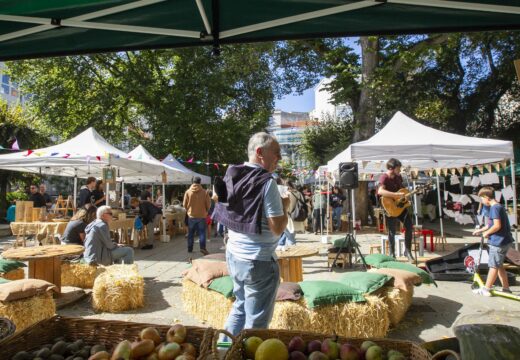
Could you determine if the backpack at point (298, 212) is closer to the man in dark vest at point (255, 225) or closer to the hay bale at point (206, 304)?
the hay bale at point (206, 304)

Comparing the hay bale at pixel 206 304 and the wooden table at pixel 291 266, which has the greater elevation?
the wooden table at pixel 291 266

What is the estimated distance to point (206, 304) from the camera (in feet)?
16.0

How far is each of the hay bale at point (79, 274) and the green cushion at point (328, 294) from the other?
3713 millimetres

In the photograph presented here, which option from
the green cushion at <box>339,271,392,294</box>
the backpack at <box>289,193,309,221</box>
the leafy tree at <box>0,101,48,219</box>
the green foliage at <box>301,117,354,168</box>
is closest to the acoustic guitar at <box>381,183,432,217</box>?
the backpack at <box>289,193,309,221</box>

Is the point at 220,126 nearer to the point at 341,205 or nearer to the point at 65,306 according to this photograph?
the point at 341,205

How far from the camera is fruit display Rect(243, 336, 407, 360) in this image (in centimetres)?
167

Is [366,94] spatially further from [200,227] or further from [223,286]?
[223,286]

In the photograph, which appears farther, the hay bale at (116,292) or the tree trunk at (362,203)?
the tree trunk at (362,203)

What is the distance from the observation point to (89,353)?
1.79 m

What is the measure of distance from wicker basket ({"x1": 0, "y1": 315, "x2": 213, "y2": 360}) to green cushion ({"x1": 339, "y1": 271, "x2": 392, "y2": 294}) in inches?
116

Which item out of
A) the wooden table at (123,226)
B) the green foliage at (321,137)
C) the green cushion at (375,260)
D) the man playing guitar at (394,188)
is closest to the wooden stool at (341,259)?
the man playing guitar at (394,188)

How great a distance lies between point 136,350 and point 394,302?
3.53 m

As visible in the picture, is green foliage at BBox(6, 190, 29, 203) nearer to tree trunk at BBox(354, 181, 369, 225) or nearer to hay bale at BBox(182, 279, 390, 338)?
tree trunk at BBox(354, 181, 369, 225)

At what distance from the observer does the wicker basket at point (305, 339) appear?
167cm
